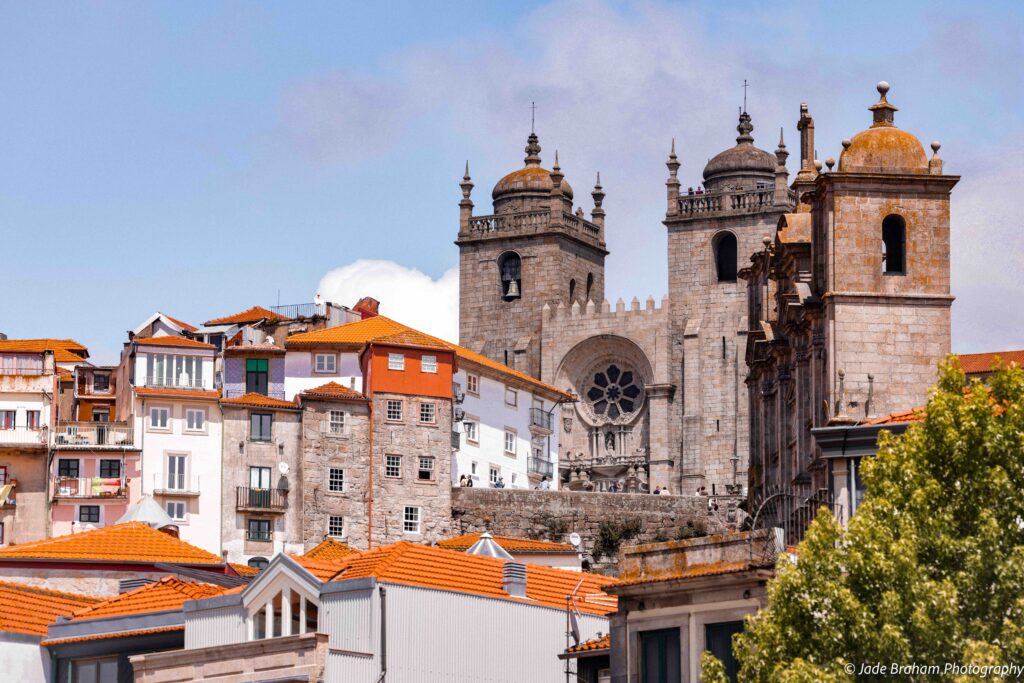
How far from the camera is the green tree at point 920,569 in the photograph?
4125 cm

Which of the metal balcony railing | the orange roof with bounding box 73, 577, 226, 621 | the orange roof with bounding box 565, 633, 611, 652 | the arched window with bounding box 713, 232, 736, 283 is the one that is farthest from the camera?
the arched window with bounding box 713, 232, 736, 283

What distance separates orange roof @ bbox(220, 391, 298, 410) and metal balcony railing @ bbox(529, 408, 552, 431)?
16016mm

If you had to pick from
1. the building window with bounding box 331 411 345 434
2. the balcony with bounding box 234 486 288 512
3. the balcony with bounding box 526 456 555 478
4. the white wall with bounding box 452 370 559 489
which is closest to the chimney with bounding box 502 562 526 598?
the balcony with bounding box 234 486 288 512

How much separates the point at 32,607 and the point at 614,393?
3142 inches

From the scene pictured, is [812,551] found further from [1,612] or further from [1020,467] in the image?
[1,612]

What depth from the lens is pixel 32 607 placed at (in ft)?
190

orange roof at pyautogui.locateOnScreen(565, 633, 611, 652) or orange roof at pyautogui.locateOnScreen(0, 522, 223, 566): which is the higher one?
Answer: orange roof at pyautogui.locateOnScreen(0, 522, 223, 566)

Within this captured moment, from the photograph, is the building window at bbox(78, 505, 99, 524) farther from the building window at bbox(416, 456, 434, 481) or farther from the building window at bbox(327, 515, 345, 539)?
the building window at bbox(416, 456, 434, 481)

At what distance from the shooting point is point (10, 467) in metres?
105

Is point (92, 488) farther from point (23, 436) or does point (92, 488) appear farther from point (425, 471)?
point (425, 471)

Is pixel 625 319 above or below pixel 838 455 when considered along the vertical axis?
above

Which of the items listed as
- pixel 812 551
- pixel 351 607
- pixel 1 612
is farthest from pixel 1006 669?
pixel 1 612

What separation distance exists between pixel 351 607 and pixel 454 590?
2.37m

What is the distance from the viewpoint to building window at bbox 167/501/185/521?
336 ft
